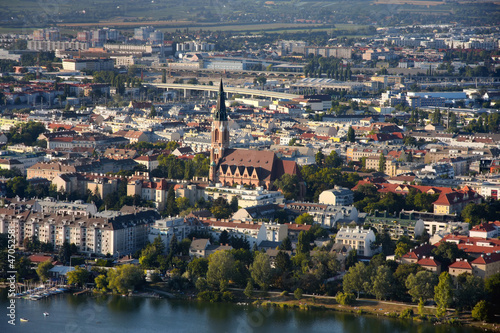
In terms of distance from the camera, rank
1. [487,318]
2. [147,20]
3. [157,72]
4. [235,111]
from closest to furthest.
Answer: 1. [487,318]
2. [235,111]
3. [157,72]
4. [147,20]

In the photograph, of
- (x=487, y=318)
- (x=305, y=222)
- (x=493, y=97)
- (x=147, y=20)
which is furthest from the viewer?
(x=147, y=20)

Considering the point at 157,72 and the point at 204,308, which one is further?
the point at 157,72

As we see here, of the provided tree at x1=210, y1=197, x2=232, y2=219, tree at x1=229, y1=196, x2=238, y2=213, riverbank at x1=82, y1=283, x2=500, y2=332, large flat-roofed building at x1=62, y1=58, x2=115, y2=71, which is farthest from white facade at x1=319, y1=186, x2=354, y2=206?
large flat-roofed building at x1=62, y1=58, x2=115, y2=71

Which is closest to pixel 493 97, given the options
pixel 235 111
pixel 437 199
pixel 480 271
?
pixel 235 111

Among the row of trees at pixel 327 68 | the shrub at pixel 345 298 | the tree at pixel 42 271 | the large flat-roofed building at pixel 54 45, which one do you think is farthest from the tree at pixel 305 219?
the large flat-roofed building at pixel 54 45

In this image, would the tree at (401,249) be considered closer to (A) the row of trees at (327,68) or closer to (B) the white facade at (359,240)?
(B) the white facade at (359,240)

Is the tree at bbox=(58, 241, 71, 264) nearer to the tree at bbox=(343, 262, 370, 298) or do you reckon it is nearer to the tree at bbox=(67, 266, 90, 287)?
the tree at bbox=(67, 266, 90, 287)

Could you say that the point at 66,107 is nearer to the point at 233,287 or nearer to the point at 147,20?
the point at 233,287

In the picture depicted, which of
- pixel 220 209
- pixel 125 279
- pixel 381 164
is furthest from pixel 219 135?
pixel 125 279
